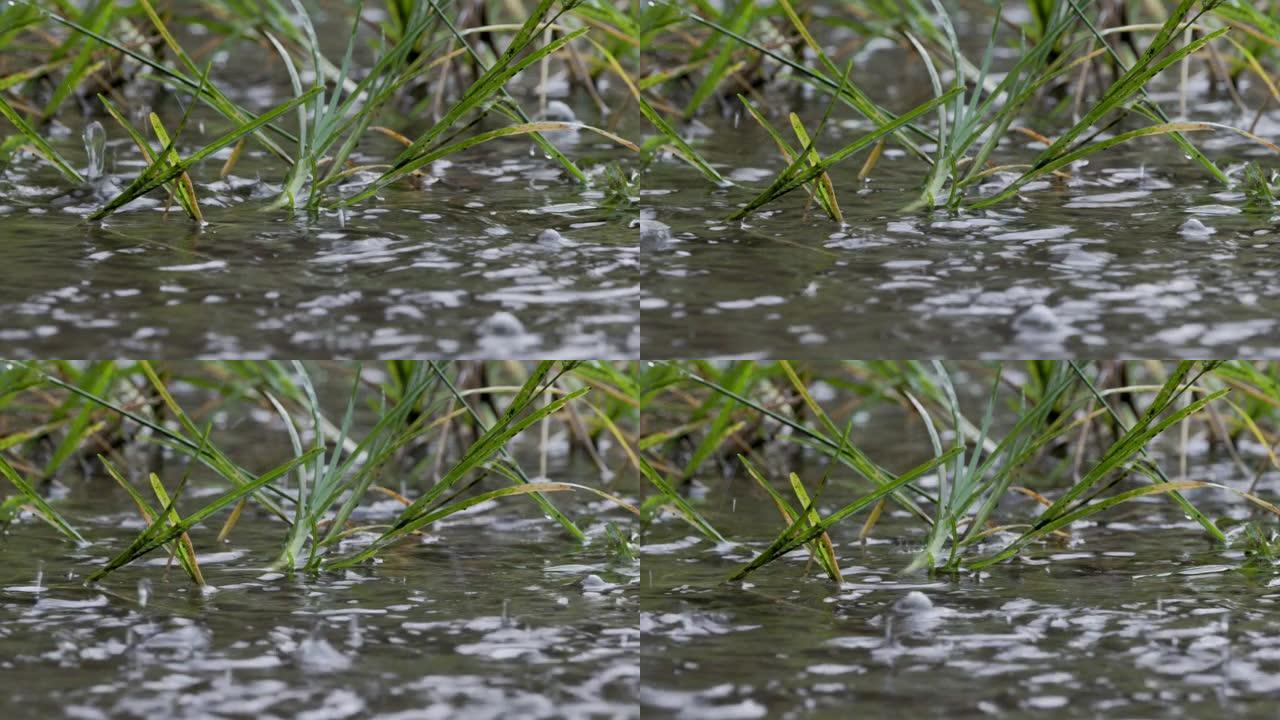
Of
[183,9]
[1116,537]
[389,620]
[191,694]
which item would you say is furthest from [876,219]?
[183,9]

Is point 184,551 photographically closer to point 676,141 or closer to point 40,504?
point 40,504

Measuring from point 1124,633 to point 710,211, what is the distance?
0.87 metres

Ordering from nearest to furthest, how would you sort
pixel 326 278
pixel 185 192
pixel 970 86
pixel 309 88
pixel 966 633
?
pixel 966 633, pixel 326 278, pixel 185 192, pixel 309 88, pixel 970 86

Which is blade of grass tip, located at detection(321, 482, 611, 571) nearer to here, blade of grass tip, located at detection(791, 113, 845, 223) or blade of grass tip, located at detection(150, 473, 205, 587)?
blade of grass tip, located at detection(150, 473, 205, 587)

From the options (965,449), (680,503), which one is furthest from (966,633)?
(965,449)

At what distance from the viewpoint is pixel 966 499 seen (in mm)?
2225

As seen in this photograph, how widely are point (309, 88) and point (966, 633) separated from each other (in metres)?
1.69

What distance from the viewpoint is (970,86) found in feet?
11.1

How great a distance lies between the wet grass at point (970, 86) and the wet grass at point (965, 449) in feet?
1.06

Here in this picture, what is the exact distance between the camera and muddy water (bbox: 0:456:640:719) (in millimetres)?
1700

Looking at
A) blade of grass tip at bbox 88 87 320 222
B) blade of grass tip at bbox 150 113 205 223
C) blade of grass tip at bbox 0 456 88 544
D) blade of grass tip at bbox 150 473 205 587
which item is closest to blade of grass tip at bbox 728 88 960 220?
blade of grass tip at bbox 88 87 320 222

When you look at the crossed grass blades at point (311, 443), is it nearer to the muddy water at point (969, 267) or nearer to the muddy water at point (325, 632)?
the muddy water at point (325, 632)

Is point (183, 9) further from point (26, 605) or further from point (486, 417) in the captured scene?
point (26, 605)

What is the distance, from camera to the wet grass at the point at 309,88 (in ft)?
7.54
